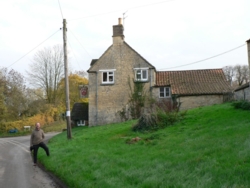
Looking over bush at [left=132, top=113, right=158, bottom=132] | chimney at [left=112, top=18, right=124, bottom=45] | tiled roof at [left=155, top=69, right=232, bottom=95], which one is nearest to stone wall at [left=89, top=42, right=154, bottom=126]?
Result: chimney at [left=112, top=18, right=124, bottom=45]

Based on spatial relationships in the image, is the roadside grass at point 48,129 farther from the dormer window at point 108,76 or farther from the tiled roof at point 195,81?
the tiled roof at point 195,81

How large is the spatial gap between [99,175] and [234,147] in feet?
13.4

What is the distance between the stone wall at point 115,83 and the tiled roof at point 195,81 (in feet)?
8.47

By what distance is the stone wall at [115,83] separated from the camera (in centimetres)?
3819

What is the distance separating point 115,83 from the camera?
38.4 m

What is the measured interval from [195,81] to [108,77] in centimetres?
1032

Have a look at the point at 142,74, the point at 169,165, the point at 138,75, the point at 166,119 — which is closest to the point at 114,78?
the point at 138,75

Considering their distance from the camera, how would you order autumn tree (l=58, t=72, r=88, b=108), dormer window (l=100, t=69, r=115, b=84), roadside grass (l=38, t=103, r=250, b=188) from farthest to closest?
autumn tree (l=58, t=72, r=88, b=108), dormer window (l=100, t=69, r=115, b=84), roadside grass (l=38, t=103, r=250, b=188)

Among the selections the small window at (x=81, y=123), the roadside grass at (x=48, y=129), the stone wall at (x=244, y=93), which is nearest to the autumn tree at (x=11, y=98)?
the roadside grass at (x=48, y=129)

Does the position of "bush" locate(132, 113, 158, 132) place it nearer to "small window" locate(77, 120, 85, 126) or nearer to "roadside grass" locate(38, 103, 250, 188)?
"roadside grass" locate(38, 103, 250, 188)

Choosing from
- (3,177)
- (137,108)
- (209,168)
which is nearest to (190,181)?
(209,168)

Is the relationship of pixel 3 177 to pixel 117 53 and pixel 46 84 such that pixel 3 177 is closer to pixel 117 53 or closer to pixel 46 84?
pixel 117 53

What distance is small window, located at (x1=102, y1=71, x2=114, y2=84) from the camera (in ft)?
126

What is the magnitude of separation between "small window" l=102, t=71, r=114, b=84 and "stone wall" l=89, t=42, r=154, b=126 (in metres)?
0.36
